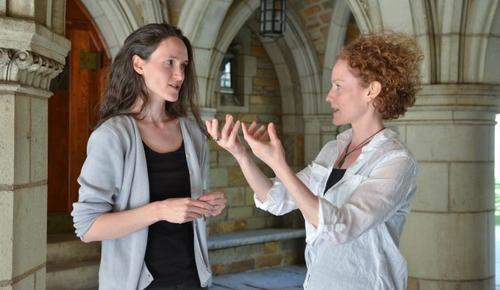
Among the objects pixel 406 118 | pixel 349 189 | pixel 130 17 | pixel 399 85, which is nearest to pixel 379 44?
pixel 399 85

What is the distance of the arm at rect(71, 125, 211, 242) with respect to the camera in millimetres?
1254

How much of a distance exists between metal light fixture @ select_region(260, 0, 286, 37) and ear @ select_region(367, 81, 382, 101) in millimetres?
3477

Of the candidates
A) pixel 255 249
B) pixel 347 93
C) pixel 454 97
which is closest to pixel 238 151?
pixel 347 93

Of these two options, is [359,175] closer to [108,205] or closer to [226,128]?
[226,128]

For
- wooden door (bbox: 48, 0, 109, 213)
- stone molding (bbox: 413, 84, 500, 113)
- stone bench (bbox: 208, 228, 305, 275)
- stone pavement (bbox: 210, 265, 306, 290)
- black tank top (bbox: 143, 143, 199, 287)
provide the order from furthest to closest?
stone bench (bbox: 208, 228, 305, 275)
stone pavement (bbox: 210, 265, 306, 290)
wooden door (bbox: 48, 0, 109, 213)
stone molding (bbox: 413, 84, 500, 113)
black tank top (bbox: 143, 143, 199, 287)

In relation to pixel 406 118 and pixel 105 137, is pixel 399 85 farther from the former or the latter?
pixel 406 118

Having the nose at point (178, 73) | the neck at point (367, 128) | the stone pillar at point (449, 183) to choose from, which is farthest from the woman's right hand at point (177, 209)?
the stone pillar at point (449, 183)

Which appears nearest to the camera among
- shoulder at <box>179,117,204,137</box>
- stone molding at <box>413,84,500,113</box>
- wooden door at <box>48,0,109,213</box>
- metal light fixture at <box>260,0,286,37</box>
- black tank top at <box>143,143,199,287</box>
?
black tank top at <box>143,143,199,287</box>

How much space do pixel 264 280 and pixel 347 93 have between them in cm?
480

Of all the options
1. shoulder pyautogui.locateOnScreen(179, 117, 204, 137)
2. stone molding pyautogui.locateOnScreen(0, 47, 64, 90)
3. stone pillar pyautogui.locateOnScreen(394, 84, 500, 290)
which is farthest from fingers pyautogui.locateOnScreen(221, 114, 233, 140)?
stone pillar pyautogui.locateOnScreen(394, 84, 500, 290)

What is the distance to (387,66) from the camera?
1.49 metres

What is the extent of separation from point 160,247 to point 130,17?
3.68 meters

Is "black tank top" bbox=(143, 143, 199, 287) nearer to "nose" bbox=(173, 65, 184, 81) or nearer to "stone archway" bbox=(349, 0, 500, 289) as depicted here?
"nose" bbox=(173, 65, 184, 81)

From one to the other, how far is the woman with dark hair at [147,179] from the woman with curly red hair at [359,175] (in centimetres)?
13
